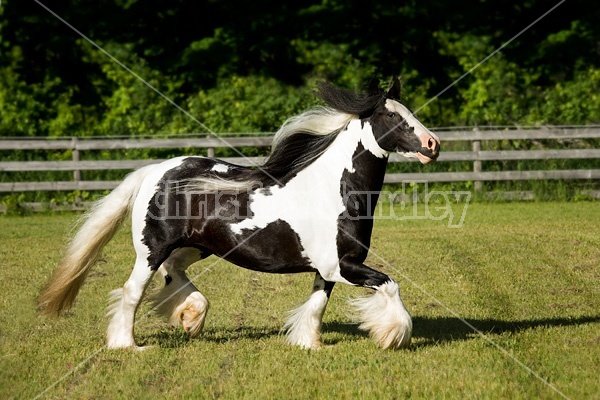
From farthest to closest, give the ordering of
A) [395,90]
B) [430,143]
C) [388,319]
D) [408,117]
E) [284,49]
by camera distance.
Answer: [284,49], [395,90], [408,117], [430,143], [388,319]

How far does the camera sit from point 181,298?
6.87 m

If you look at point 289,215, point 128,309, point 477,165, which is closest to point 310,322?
point 289,215

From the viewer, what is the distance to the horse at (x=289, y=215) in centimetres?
626

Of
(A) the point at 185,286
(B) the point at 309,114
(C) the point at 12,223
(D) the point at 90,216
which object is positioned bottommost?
(C) the point at 12,223

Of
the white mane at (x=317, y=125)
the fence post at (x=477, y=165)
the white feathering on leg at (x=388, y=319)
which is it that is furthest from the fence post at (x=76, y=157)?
the white feathering on leg at (x=388, y=319)

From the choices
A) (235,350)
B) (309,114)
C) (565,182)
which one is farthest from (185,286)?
(565,182)

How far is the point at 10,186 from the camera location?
55.1 ft

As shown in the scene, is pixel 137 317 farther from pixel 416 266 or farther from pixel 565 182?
pixel 565 182

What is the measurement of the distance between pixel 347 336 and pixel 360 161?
62.7 inches

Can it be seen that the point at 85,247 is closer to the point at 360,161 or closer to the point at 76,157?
the point at 360,161

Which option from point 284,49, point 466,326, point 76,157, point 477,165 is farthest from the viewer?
point 284,49

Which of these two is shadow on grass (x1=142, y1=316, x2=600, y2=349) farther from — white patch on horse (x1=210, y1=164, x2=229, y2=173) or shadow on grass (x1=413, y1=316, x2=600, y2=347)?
white patch on horse (x1=210, y1=164, x2=229, y2=173)

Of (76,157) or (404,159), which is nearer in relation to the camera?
(404,159)

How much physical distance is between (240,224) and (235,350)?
102 cm
